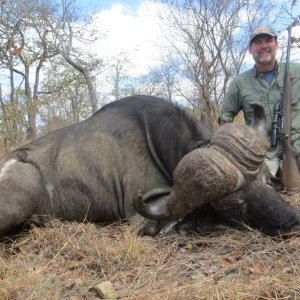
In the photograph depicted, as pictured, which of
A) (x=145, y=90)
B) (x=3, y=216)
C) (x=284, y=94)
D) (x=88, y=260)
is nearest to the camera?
(x=88, y=260)

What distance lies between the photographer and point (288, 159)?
210 inches

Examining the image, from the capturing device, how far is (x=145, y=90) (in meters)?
27.0

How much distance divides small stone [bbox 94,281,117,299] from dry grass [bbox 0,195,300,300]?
4 cm

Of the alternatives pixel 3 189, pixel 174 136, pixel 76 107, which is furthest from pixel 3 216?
pixel 76 107

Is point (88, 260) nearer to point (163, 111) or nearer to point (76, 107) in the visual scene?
point (163, 111)

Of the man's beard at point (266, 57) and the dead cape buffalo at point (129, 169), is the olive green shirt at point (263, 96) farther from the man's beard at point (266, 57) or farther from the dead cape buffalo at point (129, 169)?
the dead cape buffalo at point (129, 169)

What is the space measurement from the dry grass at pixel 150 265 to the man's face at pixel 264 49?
3.04 meters

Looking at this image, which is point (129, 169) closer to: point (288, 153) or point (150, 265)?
point (150, 265)

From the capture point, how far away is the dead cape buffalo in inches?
144

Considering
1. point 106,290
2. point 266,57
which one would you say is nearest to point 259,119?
point 106,290

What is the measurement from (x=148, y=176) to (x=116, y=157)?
1.29 feet

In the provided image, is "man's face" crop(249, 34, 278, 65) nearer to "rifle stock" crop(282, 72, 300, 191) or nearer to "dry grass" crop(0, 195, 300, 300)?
"rifle stock" crop(282, 72, 300, 191)

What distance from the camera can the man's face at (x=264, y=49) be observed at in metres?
6.10

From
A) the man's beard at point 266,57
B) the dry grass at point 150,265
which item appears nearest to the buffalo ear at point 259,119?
the dry grass at point 150,265
